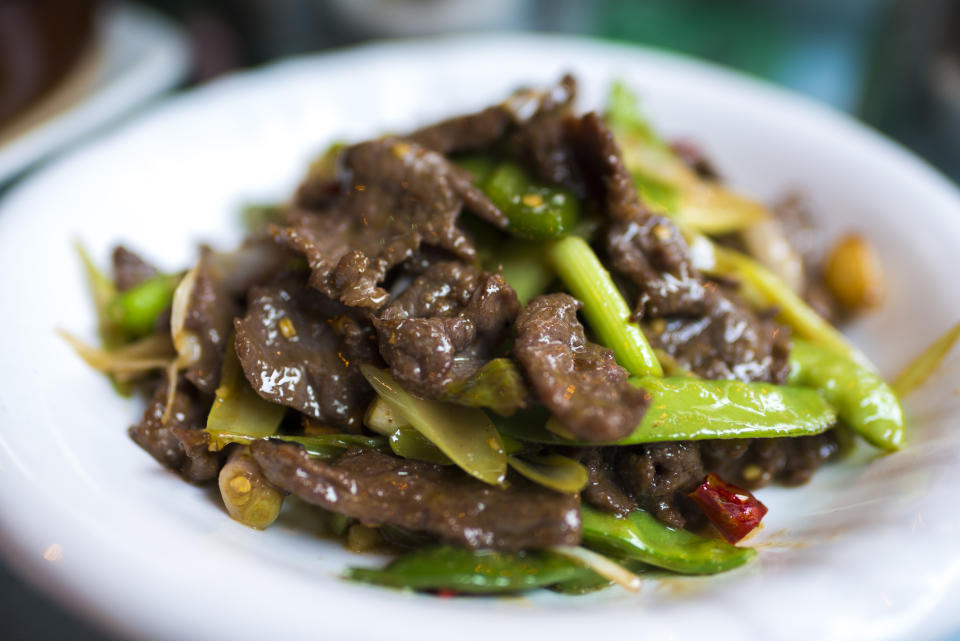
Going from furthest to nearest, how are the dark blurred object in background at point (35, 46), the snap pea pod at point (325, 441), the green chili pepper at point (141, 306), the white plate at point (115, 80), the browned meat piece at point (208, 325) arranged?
1. the dark blurred object in background at point (35, 46)
2. the white plate at point (115, 80)
3. the green chili pepper at point (141, 306)
4. the browned meat piece at point (208, 325)
5. the snap pea pod at point (325, 441)

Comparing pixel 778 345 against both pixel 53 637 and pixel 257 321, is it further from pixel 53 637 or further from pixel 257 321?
pixel 53 637

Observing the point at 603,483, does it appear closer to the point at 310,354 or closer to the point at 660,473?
the point at 660,473

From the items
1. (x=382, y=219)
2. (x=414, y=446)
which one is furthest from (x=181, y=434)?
(x=382, y=219)

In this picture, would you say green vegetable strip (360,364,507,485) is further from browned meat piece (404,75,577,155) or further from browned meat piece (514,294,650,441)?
browned meat piece (404,75,577,155)

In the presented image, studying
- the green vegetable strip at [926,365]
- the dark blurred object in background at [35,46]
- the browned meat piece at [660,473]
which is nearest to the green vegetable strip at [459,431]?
the browned meat piece at [660,473]

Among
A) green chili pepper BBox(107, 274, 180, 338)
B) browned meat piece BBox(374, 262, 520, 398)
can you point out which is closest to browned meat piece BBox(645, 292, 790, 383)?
browned meat piece BBox(374, 262, 520, 398)

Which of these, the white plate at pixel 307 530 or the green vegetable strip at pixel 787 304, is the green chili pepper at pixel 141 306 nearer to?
the white plate at pixel 307 530
